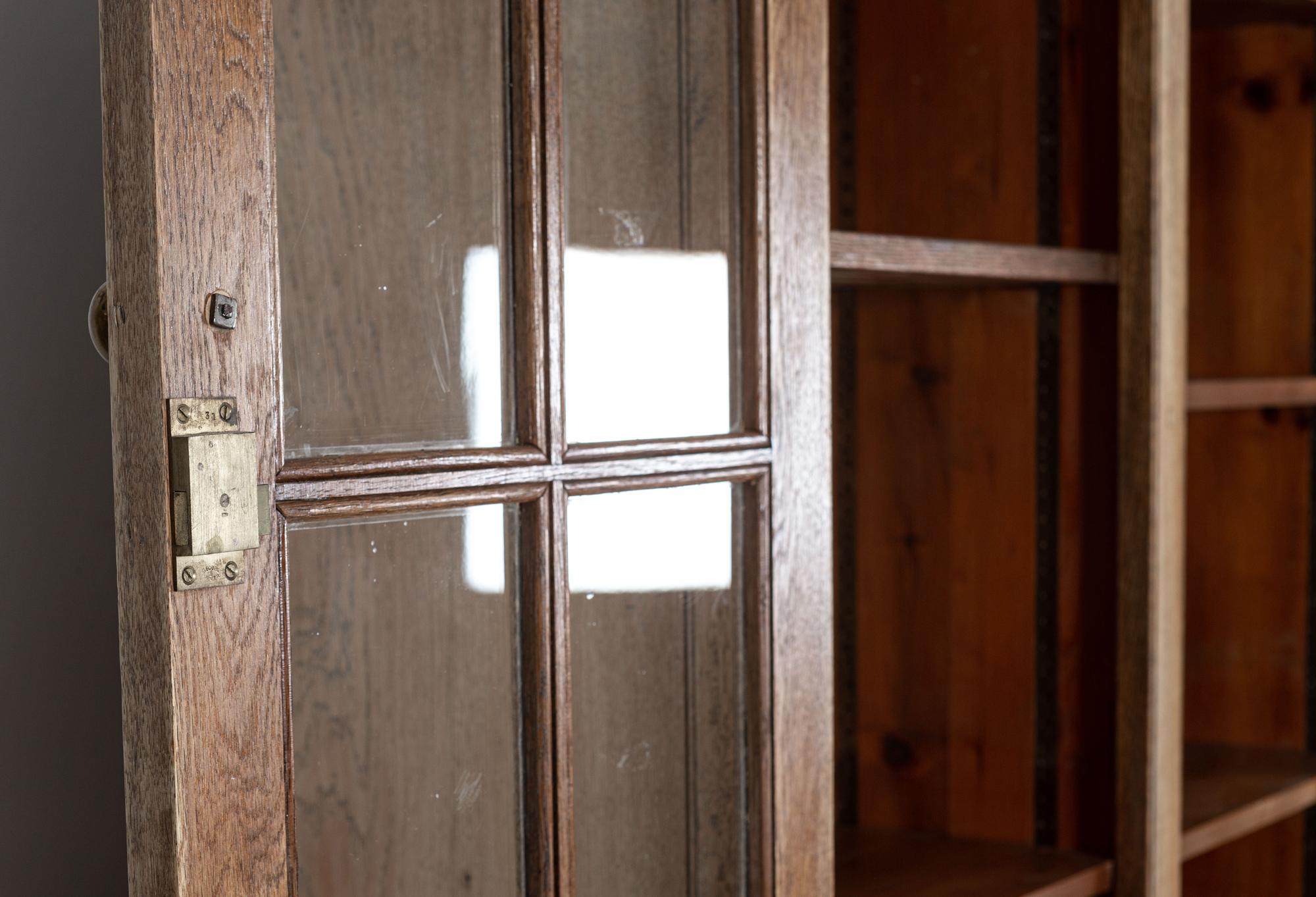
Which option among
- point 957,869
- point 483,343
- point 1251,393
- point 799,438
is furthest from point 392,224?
point 1251,393

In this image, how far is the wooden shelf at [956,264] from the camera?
1.09 metres

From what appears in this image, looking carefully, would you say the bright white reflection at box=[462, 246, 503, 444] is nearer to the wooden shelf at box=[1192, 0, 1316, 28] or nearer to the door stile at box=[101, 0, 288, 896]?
the door stile at box=[101, 0, 288, 896]

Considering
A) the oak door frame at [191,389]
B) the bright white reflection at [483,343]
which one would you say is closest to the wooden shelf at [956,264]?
the bright white reflection at [483,343]

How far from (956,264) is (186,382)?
0.78 meters

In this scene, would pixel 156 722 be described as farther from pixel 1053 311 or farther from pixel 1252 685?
pixel 1252 685

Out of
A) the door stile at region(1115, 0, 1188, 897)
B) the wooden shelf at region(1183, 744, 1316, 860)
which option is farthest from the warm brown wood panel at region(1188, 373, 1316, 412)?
the wooden shelf at region(1183, 744, 1316, 860)

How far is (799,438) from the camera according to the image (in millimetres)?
1031

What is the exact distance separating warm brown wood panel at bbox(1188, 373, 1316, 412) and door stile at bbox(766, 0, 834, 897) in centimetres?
65

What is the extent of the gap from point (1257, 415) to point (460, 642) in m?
1.43

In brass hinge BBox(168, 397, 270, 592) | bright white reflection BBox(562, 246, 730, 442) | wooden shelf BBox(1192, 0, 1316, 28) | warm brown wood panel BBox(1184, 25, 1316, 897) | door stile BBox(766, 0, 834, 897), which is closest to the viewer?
brass hinge BBox(168, 397, 270, 592)

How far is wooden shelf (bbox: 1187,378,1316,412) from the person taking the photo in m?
1.45

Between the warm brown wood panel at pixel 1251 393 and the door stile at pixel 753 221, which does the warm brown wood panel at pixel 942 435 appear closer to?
the warm brown wood panel at pixel 1251 393

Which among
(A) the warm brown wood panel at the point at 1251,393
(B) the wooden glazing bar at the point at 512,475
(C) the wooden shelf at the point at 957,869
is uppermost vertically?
(A) the warm brown wood panel at the point at 1251,393

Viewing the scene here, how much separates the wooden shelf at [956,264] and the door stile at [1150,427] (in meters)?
0.06
